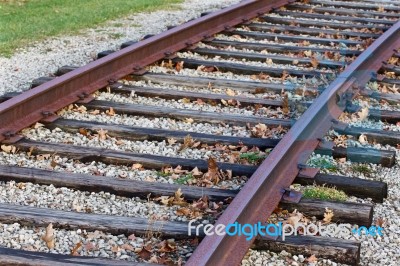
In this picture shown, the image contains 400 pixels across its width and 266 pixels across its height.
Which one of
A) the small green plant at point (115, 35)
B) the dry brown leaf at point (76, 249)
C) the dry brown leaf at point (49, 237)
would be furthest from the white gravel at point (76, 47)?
the dry brown leaf at point (76, 249)

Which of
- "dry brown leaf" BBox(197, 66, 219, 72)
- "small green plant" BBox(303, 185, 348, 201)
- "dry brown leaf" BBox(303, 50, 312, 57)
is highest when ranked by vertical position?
"dry brown leaf" BBox(303, 50, 312, 57)

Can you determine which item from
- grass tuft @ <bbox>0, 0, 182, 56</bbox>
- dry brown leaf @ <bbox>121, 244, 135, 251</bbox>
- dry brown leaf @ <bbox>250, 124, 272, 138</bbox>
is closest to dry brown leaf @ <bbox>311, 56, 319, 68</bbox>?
dry brown leaf @ <bbox>250, 124, 272, 138</bbox>

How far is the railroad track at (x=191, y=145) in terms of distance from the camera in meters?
4.52

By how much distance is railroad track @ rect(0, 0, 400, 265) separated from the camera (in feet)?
14.8

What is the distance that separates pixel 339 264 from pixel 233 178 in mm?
1240

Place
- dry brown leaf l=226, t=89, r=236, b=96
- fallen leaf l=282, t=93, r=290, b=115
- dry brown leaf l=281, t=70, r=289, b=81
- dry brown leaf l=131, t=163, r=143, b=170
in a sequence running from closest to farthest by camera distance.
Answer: dry brown leaf l=131, t=163, r=143, b=170 → fallen leaf l=282, t=93, r=290, b=115 → dry brown leaf l=226, t=89, r=236, b=96 → dry brown leaf l=281, t=70, r=289, b=81

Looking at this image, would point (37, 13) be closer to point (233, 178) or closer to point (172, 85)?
point (172, 85)

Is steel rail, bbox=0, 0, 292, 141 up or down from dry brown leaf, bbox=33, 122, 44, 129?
up

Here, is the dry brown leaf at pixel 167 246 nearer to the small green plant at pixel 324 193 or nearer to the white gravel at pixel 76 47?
the small green plant at pixel 324 193

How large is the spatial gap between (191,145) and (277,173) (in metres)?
1.07

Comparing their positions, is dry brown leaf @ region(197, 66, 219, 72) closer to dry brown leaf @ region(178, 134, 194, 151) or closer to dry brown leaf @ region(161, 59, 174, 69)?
dry brown leaf @ region(161, 59, 174, 69)

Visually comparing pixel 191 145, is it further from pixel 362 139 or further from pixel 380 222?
pixel 380 222

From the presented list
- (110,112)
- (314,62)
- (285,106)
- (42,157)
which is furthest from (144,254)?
(314,62)

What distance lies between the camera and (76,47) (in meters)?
9.62
